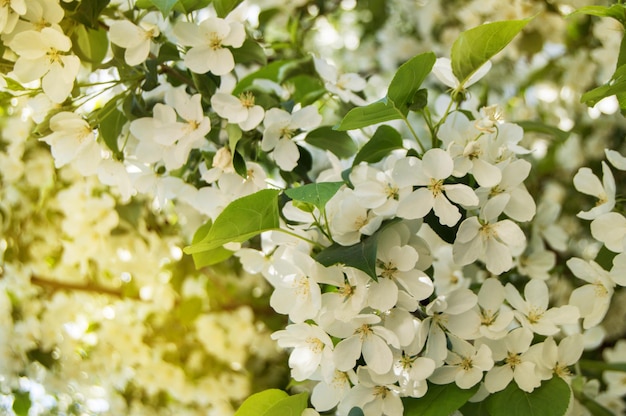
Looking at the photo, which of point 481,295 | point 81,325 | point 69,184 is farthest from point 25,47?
point 81,325

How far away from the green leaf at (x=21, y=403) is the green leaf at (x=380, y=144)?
2.19ft

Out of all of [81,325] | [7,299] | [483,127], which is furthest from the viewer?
[81,325]

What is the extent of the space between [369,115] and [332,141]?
169 millimetres

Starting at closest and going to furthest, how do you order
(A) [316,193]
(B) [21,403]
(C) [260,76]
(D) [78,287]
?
(A) [316,193]
(C) [260,76]
(B) [21,403]
(D) [78,287]

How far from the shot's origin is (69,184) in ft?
4.17

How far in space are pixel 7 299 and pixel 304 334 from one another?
0.73 m

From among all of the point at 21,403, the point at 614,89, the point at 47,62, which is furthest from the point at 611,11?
the point at 21,403

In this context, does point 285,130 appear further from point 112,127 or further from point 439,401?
point 439,401

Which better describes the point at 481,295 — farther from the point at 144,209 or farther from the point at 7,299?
the point at 7,299

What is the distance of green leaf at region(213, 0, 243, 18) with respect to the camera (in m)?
0.73

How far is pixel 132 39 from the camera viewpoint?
0.71 metres

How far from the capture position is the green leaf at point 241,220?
644 mm

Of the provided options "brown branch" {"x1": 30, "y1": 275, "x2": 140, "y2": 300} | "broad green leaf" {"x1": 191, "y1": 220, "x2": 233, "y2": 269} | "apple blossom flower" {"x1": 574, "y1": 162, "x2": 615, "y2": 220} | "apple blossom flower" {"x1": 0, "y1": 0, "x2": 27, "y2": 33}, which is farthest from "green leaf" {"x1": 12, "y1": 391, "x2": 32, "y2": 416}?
"apple blossom flower" {"x1": 574, "y1": 162, "x2": 615, "y2": 220}

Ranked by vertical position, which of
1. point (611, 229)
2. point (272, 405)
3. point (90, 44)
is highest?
point (90, 44)
